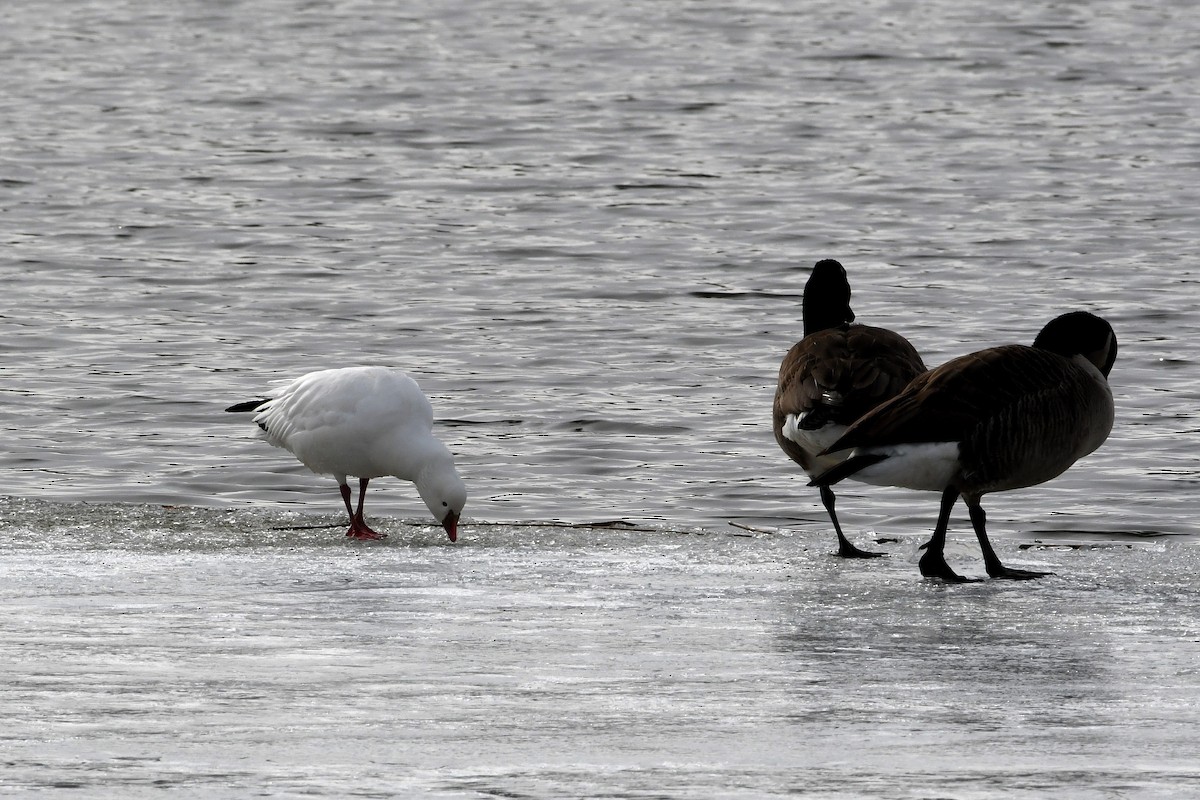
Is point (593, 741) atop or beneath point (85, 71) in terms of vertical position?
atop

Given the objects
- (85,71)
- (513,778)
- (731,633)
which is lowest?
(85,71)

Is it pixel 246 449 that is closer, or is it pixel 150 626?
pixel 150 626

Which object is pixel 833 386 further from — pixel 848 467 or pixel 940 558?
pixel 940 558

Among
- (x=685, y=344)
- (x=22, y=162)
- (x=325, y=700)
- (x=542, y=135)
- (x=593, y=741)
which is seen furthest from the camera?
(x=542, y=135)

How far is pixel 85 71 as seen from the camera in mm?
31594

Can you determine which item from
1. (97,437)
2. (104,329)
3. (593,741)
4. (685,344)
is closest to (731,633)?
(593,741)

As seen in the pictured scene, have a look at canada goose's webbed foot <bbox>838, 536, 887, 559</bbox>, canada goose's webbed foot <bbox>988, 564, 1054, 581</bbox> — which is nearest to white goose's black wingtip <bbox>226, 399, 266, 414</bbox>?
canada goose's webbed foot <bbox>838, 536, 887, 559</bbox>

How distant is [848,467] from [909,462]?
10.0 inches

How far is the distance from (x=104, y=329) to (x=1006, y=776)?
12.0m

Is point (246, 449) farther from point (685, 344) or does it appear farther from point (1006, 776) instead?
point (1006, 776)

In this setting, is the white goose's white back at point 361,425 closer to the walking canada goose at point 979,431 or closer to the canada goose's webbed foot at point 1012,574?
the walking canada goose at point 979,431

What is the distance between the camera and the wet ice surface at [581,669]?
15.8ft

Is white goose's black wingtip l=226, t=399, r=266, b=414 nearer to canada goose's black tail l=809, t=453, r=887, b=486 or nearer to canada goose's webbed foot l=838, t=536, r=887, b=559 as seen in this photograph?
canada goose's webbed foot l=838, t=536, r=887, b=559

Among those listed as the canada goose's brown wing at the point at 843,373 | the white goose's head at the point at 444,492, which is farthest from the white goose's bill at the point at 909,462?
the white goose's head at the point at 444,492
